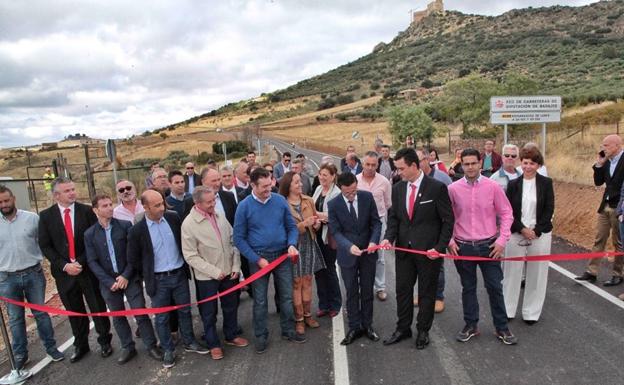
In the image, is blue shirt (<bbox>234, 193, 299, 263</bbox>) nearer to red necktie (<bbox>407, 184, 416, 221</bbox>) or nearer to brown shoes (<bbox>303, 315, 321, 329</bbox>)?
brown shoes (<bbox>303, 315, 321, 329</bbox>)

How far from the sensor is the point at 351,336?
4.81 metres

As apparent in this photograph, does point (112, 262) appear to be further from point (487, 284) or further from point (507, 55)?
point (507, 55)

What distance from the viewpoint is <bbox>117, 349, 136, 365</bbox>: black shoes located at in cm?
479

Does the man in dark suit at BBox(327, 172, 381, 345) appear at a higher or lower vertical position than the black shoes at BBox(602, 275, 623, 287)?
higher

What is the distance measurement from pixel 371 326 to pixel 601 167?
161 inches

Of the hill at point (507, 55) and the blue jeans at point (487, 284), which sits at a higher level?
the hill at point (507, 55)

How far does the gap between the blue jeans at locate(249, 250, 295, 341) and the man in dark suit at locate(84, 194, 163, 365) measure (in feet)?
3.84

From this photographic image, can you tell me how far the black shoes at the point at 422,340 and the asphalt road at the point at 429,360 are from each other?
0.05 meters

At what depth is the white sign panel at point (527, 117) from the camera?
1193cm

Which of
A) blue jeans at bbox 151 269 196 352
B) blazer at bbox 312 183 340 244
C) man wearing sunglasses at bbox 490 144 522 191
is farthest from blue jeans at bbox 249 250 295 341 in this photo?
man wearing sunglasses at bbox 490 144 522 191

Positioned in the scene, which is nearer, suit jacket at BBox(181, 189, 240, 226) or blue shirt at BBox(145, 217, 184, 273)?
blue shirt at BBox(145, 217, 184, 273)

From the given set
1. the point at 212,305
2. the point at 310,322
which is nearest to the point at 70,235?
the point at 212,305

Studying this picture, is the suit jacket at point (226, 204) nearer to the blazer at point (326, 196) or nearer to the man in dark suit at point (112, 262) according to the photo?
the man in dark suit at point (112, 262)

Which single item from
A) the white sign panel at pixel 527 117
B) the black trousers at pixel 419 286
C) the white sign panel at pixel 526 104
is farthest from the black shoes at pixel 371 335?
the white sign panel at pixel 526 104
